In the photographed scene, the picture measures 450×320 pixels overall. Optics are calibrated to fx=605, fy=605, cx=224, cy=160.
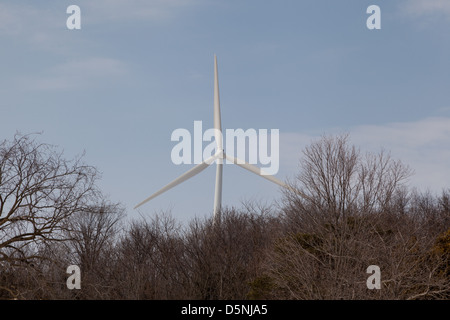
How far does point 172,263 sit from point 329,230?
12891 millimetres

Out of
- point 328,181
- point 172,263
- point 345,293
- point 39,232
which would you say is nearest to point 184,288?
point 172,263

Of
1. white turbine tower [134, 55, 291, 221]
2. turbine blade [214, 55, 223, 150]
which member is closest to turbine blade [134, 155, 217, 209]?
white turbine tower [134, 55, 291, 221]

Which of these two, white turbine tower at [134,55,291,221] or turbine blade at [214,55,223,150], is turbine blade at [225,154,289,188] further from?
turbine blade at [214,55,223,150]

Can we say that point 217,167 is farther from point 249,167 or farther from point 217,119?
point 217,119

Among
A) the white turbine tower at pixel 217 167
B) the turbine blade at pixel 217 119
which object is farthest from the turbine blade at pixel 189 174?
the turbine blade at pixel 217 119

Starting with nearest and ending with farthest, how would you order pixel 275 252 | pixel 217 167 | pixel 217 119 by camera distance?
pixel 275 252
pixel 217 167
pixel 217 119

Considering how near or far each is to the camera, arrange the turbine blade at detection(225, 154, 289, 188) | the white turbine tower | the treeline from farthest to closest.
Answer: the turbine blade at detection(225, 154, 289, 188) < the white turbine tower < the treeline

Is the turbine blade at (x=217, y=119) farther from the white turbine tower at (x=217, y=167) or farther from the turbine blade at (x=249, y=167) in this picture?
the turbine blade at (x=249, y=167)

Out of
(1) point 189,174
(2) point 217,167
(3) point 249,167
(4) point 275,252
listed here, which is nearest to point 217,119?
(2) point 217,167

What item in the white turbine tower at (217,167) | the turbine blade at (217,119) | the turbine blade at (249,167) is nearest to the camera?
the white turbine tower at (217,167)

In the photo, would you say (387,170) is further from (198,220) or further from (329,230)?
(198,220)

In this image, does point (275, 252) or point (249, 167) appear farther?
point (249, 167)

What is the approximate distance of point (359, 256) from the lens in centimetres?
2673

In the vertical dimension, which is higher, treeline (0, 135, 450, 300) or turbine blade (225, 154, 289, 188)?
turbine blade (225, 154, 289, 188)
